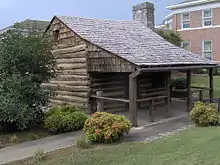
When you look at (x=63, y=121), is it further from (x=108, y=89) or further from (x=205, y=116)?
(x=205, y=116)

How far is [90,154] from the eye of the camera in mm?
8141

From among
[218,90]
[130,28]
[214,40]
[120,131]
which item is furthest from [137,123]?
[214,40]

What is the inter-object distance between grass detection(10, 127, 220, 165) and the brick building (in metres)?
23.6

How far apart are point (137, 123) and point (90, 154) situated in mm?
4335

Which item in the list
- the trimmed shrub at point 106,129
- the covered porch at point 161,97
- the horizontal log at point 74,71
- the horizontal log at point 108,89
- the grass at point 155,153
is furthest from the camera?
the horizontal log at point 108,89

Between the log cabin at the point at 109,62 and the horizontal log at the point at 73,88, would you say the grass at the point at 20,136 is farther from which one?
the horizontal log at the point at 73,88

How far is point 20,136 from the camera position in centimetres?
1085

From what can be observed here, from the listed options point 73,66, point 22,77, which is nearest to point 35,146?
point 22,77

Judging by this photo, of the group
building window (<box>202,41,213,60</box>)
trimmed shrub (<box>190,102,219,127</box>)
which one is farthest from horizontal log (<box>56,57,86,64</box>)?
building window (<box>202,41,213,60</box>)

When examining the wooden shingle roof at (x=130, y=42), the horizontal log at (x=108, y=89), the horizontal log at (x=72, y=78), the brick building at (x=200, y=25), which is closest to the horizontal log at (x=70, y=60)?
the horizontal log at (x=72, y=78)

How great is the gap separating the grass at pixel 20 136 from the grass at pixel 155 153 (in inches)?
89.3

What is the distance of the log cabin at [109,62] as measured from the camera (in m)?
12.5

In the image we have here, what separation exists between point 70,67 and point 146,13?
8714 mm

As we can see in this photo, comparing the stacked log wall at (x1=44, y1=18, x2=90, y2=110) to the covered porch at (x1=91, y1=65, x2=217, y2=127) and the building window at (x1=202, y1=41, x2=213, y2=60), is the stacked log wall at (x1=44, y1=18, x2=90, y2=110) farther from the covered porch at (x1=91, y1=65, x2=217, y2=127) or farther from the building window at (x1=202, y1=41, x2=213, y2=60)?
the building window at (x1=202, y1=41, x2=213, y2=60)
